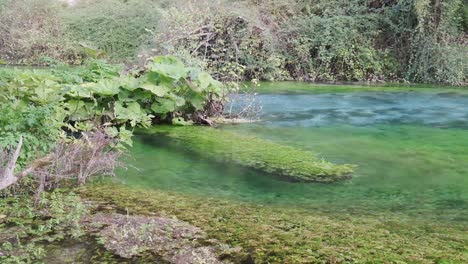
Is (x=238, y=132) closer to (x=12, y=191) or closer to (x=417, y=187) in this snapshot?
(x=417, y=187)

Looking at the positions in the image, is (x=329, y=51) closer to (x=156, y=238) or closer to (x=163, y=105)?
(x=163, y=105)

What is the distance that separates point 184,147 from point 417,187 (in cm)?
345

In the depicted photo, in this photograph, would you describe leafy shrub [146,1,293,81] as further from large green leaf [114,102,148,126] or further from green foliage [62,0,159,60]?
large green leaf [114,102,148,126]

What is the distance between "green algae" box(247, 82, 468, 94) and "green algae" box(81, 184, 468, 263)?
10553mm

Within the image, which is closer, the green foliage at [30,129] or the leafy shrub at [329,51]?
the green foliage at [30,129]

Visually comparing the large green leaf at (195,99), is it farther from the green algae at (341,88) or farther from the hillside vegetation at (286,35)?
the hillside vegetation at (286,35)

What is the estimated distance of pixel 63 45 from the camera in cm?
2100

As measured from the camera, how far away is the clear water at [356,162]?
5.62 m

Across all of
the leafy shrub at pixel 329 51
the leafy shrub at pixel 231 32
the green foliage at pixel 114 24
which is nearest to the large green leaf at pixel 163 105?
the leafy shrub at pixel 231 32

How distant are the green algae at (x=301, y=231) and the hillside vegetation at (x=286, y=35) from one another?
39.2 feet

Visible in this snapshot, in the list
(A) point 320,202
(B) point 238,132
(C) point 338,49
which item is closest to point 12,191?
(A) point 320,202

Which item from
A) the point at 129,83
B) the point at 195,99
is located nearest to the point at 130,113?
the point at 129,83

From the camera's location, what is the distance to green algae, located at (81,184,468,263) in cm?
394

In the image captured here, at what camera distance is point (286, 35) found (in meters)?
19.7
